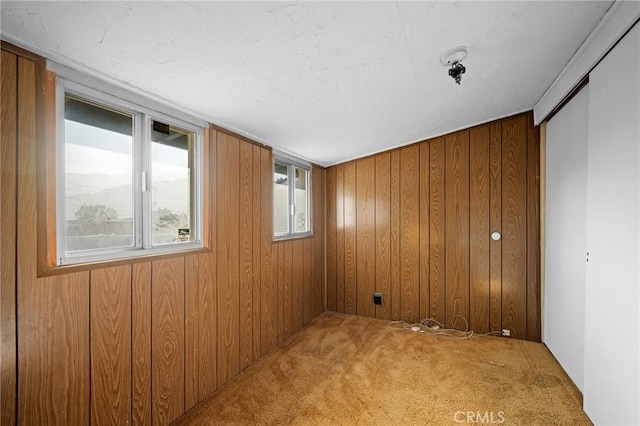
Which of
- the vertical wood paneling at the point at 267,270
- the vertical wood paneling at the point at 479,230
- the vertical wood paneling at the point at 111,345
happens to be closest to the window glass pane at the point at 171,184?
the vertical wood paneling at the point at 111,345

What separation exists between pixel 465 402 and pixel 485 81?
231cm

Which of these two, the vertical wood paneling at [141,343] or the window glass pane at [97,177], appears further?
the vertical wood paneling at [141,343]

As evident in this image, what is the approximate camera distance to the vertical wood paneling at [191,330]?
1946 mm

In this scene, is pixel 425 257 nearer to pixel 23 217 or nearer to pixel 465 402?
pixel 465 402

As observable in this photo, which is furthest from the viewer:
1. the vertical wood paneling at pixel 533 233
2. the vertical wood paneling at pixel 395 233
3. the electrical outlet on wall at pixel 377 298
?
the electrical outlet on wall at pixel 377 298

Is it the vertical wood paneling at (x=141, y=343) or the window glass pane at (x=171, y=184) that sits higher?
the window glass pane at (x=171, y=184)

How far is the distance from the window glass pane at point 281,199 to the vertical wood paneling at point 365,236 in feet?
3.40

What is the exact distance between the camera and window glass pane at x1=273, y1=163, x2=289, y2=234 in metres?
3.18

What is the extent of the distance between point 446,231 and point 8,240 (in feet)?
11.6

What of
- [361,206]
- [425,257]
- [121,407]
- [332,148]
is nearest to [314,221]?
[361,206]

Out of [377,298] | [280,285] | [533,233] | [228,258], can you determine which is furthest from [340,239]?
[533,233]

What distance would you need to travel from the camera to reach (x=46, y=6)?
1.00 meters

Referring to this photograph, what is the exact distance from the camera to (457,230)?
3.30 metres

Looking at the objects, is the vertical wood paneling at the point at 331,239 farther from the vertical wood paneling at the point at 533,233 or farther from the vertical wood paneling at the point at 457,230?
the vertical wood paneling at the point at 533,233
